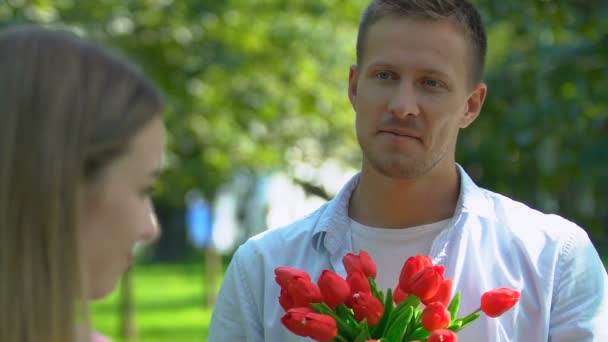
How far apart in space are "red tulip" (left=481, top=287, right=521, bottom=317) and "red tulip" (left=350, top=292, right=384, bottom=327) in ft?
0.84

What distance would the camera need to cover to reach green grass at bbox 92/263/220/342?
15.1 metres

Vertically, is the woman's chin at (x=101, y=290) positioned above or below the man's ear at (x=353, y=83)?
below

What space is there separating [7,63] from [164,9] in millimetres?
7892

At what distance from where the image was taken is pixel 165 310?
1888cm

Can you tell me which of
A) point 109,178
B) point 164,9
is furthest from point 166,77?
point 109,178

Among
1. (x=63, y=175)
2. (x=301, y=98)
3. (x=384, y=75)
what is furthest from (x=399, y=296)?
(x=301, y=98)

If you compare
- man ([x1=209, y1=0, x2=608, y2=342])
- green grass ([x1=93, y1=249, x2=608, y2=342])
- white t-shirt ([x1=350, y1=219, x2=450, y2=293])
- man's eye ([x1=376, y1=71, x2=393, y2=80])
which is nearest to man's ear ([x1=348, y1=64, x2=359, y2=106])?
man ([x1=209, y1=0, x2=608, y2=342])

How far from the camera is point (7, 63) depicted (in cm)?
196

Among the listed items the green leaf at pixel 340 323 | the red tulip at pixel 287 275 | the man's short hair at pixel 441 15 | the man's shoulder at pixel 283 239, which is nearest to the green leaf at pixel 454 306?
the green leaf at pixel 340 323

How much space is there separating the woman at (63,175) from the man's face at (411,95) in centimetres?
135

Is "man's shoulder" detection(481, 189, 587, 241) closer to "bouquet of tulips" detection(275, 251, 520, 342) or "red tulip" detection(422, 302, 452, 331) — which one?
"bouquet of tulips" detection(275, 251, 520, 342)

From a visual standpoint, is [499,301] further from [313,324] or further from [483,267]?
[313,324]

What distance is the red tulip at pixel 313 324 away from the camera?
9.39 ft

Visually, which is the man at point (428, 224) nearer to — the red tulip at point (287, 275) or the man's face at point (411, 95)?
the man's face at point (411, 95)
